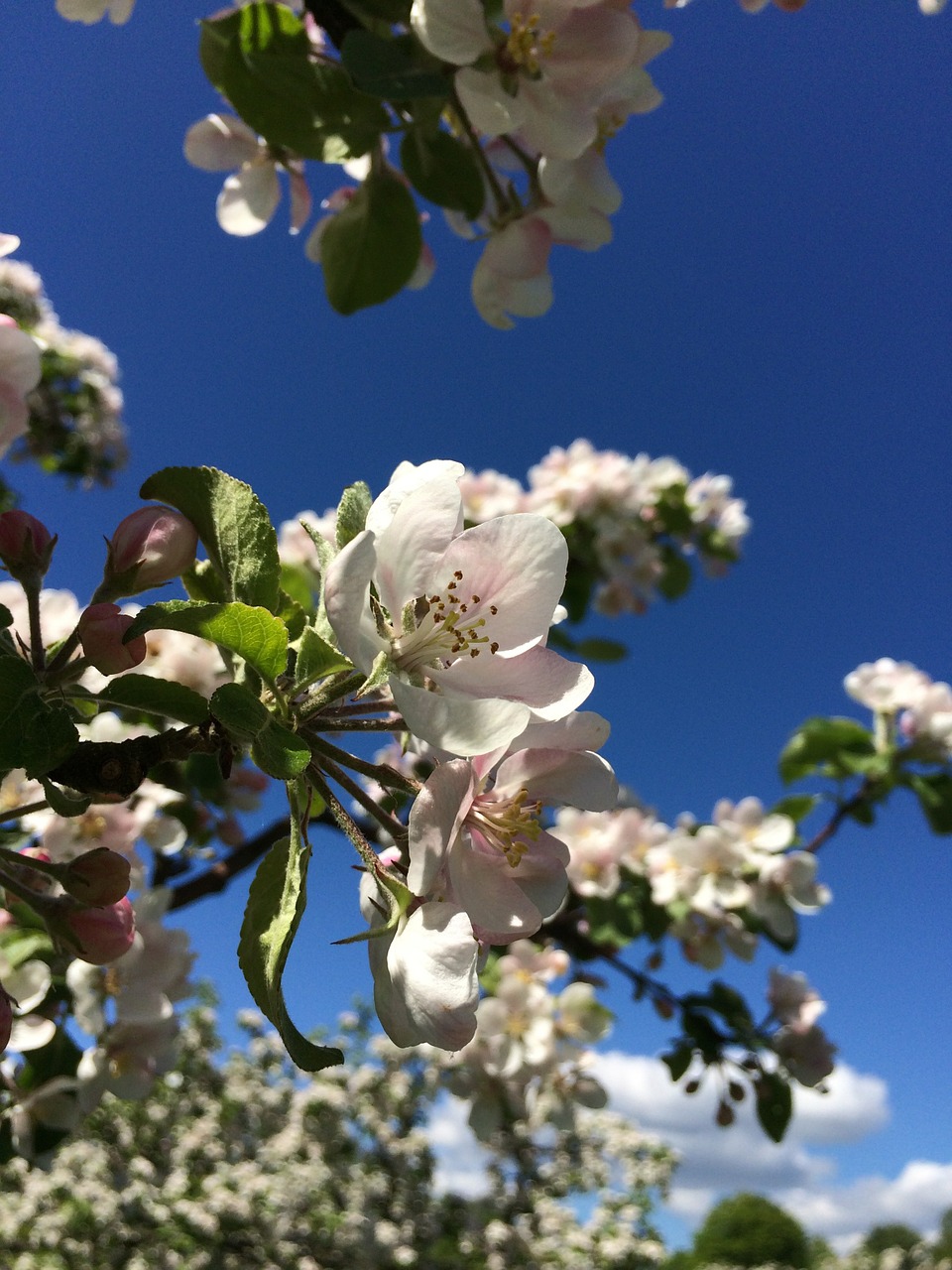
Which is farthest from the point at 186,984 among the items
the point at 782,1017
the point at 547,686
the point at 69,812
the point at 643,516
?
the point at 643,516

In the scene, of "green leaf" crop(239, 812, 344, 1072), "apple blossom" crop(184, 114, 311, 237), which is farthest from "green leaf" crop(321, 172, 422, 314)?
"green leaf" crop(239, 812, 344, 1072)

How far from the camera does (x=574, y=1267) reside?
4902mm

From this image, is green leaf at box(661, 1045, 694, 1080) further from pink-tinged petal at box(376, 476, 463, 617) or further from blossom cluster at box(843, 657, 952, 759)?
pink-tinged petal at box(376, 476, 463, 617)

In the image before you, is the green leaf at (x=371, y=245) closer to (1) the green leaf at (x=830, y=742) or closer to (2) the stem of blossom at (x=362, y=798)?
(2) the stem of blossom at (x=362, y=798)

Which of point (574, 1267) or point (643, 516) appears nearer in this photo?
point (643, 516)

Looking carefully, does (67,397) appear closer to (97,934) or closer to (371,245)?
(371,245)

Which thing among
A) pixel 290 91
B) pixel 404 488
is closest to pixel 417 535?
Answer: pixel 404 488

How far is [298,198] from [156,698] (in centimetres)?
142

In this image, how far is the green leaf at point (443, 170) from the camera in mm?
1377

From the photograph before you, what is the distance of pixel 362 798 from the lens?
654mm

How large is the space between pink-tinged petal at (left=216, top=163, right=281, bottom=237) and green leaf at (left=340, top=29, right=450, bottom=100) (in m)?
0.58

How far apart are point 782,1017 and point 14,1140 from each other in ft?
6.79

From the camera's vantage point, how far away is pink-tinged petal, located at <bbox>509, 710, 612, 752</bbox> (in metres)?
0.66

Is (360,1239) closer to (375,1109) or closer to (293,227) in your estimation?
(375,1109)
